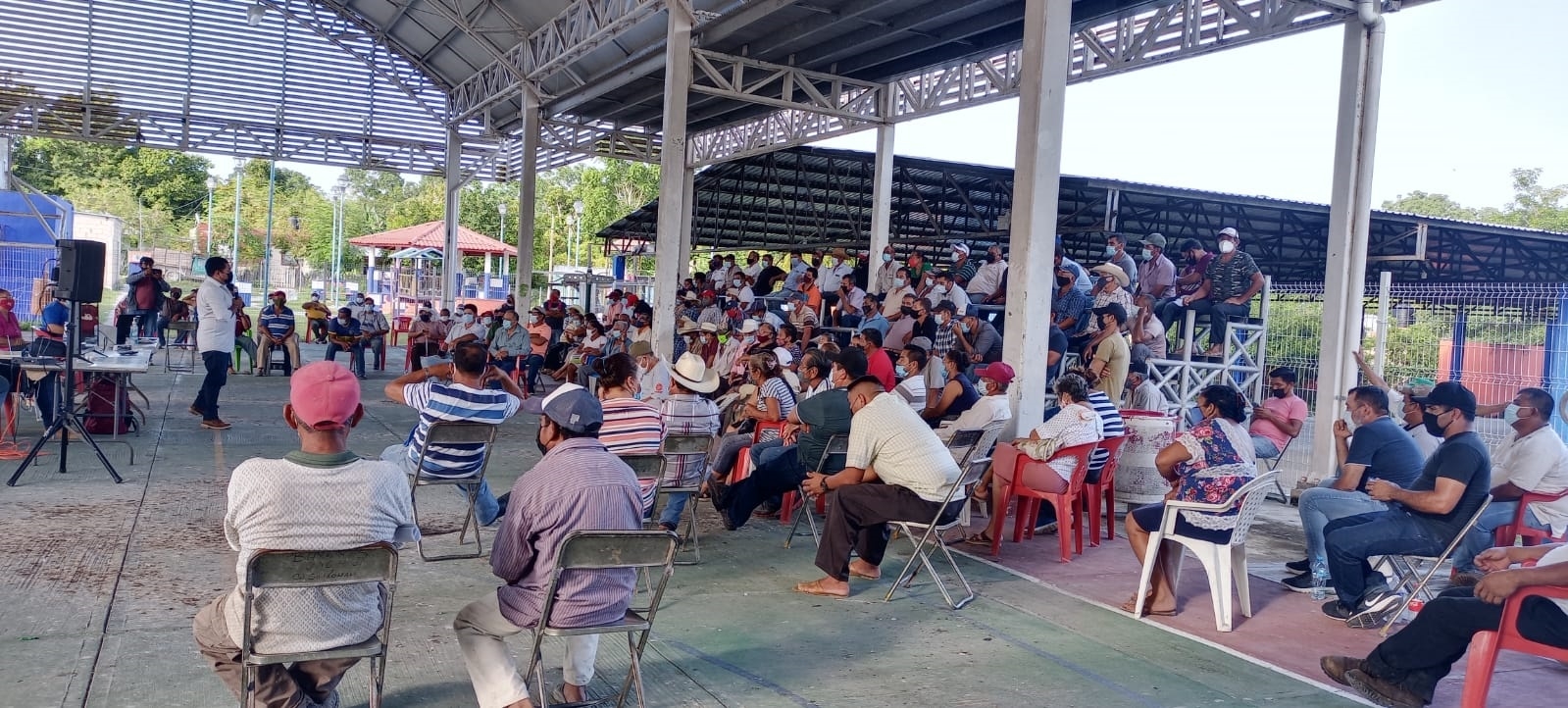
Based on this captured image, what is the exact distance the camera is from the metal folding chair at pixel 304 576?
8.64 ft

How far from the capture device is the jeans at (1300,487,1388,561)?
542 cm

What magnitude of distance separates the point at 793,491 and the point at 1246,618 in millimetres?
2968

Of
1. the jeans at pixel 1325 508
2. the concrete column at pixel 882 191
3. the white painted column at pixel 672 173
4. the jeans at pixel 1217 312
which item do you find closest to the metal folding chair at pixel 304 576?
the jeans at pixel 1325 508

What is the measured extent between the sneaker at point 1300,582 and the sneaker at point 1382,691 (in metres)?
1.78

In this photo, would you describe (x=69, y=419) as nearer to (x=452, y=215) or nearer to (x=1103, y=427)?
(x=1103, y=427)

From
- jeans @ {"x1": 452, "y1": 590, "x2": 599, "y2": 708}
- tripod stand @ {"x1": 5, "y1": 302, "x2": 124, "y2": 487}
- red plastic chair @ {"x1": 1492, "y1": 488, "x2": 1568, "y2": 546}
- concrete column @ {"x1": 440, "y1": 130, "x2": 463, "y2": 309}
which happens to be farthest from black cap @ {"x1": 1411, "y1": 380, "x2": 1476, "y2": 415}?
concrete column @ {"x1": 440, "y1": 130, "x2": 463, "y2": 309}

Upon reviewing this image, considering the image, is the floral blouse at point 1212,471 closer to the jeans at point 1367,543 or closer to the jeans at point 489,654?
the jeans at point 1367,543

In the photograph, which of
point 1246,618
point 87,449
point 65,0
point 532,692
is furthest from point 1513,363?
point 65,0

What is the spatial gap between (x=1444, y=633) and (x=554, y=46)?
563 inches

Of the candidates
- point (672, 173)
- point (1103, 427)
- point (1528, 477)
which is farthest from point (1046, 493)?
point (672, 173)

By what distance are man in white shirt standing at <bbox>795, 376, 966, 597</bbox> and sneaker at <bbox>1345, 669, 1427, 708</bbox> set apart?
180 centimetres

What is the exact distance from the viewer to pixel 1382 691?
3967 millimetres

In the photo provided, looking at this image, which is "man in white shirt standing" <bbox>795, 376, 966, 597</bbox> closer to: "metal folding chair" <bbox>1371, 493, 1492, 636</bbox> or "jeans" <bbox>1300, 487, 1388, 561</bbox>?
"jeans" <bbox>1300, 487, 1388, 561</bbox>

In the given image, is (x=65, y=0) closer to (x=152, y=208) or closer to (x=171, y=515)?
(x=171, y=515)
